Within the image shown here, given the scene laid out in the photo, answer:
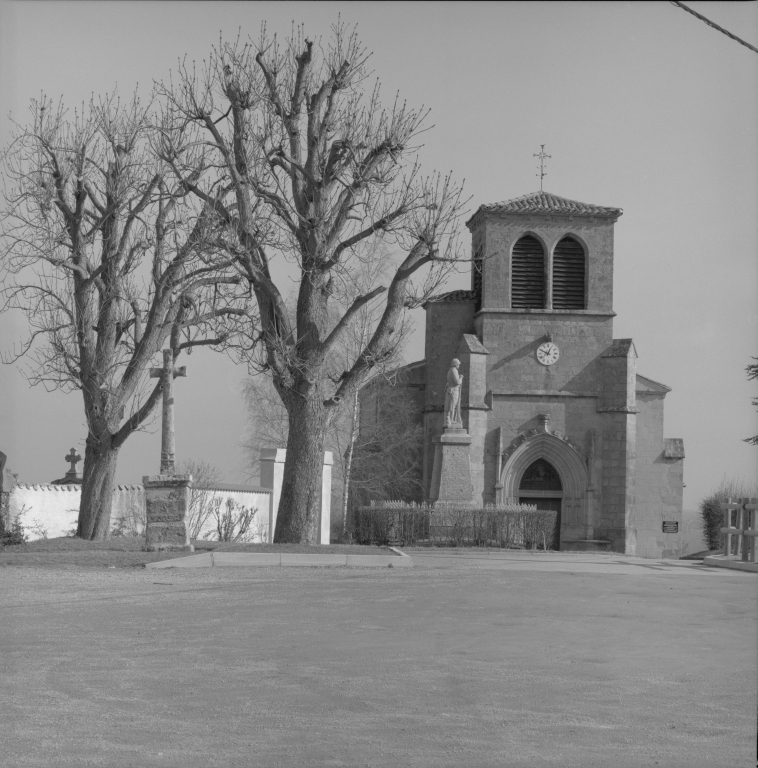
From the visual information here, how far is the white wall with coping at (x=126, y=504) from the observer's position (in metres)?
23.3

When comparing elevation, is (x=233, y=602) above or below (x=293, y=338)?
below

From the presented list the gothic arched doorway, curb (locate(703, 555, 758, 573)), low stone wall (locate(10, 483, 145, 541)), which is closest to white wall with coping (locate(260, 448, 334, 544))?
low stone wall (locate(10, 483, 145, 541))

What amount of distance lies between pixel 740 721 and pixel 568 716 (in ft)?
3.38

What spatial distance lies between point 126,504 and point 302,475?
819cm

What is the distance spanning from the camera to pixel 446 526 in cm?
2622

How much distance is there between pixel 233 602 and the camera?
11727mm

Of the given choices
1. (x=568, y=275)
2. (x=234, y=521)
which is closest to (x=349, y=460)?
(x=568, y=275)

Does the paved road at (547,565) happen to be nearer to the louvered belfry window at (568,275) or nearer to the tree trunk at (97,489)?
the tree trunk at (97,489)

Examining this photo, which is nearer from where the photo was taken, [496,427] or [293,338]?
[293,338]

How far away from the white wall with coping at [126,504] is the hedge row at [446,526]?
4.40ft

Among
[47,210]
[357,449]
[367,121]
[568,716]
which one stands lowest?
[568,716]

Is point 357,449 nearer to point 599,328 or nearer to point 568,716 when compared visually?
point 599,328

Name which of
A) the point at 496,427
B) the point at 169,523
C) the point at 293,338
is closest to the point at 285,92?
the point at 293,338

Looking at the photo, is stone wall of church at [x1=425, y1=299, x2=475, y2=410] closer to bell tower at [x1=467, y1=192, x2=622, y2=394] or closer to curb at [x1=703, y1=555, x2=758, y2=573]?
bell tower at [x1=467, y1=192, x2=622, y2=394]
